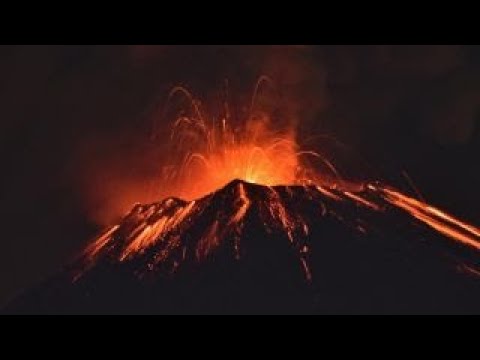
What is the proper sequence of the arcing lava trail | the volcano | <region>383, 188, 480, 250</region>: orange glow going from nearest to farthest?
the volcano < the arcing lava trail < <region>383, 188, 480, 250</region>: orange glow

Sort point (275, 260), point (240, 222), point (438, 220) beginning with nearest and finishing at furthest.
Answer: point (275, 260), point (240, 222), point (438, 220)

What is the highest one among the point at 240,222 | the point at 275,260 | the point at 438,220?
the point at 438,220

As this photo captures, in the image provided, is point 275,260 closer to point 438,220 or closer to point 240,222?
point 240,222

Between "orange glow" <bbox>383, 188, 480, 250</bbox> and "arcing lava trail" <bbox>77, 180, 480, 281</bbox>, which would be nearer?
"arcing lava trail" <bbox>77, 180, 480, 281</bbox>

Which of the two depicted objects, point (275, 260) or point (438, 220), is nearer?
point (275, 260)

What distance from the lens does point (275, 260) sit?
46844mm

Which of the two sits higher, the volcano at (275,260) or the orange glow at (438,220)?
the orange glow at (438,220)

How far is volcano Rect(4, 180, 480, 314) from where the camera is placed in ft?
149

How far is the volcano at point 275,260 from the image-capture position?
45.4 m

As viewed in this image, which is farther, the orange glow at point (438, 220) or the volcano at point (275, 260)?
the orange glow at point (438, 220)

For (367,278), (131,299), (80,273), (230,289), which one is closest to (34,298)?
(80,273)

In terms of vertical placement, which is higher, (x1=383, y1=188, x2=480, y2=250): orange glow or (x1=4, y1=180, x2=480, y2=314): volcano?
(x1=383, y1=188, x2=480, y2=250): orange glow

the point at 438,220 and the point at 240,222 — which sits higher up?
the point at 438,220

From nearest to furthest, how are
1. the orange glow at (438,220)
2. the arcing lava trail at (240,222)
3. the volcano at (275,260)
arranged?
the volcano at (275,260), the arcing lava trail at (240,222), the orange glow at (438,220)
